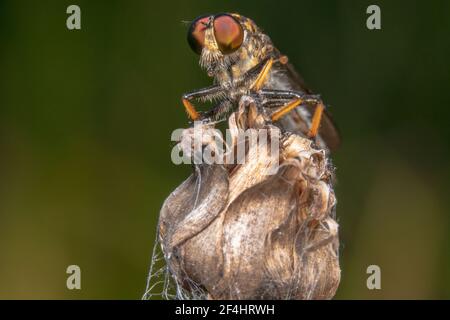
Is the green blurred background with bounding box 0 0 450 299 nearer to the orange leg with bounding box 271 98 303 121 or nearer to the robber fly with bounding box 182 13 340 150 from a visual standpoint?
the robber fly with bounding box 182 13 340 150

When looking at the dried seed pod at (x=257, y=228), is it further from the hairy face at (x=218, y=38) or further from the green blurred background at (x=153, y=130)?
the green blurred background at (x=153, y=130)

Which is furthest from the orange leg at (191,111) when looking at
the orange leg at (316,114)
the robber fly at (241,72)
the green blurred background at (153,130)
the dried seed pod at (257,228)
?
the green blurred background at (153,130)

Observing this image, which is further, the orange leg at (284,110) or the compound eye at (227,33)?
the compound eye at (227,33)

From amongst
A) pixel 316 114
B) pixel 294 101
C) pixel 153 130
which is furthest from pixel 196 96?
pixel 153 130

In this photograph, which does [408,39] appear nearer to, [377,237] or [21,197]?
[377,237]

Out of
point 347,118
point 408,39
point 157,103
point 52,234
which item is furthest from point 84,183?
point 408,39

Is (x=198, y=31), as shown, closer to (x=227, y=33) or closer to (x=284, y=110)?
(x=227, y=33)
